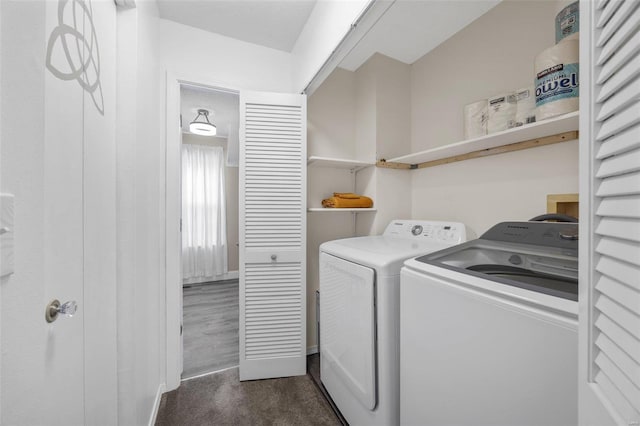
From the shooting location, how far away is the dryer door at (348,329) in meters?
1.23

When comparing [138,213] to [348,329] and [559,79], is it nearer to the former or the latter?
[348,329]

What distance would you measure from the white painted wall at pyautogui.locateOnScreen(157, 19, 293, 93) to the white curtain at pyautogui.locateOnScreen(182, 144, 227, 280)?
2.81 m

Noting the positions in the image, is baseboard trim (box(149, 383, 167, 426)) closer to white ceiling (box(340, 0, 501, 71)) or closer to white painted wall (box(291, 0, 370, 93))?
white painted wall (box(291, 0, 370, 93))

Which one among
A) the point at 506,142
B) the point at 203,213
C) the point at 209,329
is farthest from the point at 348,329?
the point at 203,213

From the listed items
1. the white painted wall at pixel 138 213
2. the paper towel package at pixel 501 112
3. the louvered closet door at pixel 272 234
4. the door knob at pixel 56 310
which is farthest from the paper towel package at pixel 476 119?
the door knob at pixel 56 310

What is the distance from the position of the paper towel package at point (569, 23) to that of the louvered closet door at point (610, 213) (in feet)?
3.29

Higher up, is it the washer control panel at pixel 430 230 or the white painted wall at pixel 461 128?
the white painted wall at pixel 461 128

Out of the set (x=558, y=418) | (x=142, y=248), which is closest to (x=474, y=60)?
(x=558, y=418)

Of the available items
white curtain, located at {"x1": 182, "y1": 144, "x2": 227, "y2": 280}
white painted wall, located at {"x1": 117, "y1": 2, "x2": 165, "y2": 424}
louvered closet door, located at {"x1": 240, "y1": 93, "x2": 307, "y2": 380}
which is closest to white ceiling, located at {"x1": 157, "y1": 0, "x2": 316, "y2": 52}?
white painted wall, located at {"x1": 117, "y1": 2, "x2": 165, "y2": 424}

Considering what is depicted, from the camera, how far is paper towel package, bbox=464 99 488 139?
1603 mm

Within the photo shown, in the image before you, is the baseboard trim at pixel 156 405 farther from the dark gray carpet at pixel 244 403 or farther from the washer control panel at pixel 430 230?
the washer control panel at pixel 430 230

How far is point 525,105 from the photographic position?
1.39m

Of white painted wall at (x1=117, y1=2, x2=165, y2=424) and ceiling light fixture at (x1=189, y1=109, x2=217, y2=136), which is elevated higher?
ceiling light fixture at (x1=189, y1=109, x2=217, y2=136)

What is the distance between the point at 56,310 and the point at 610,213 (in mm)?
1246
